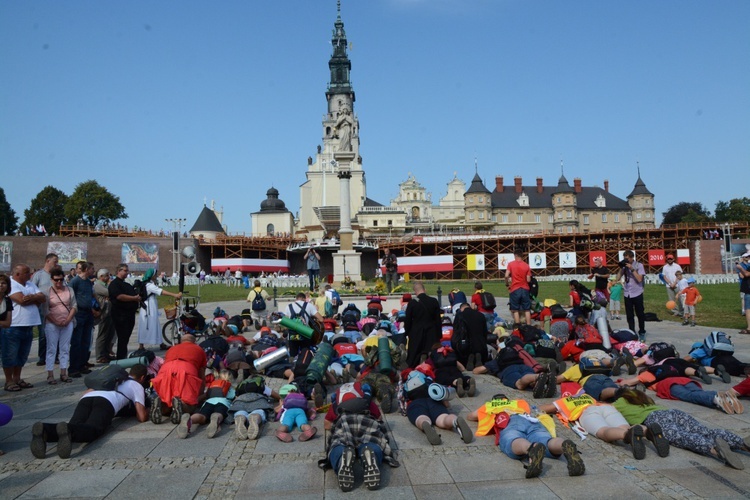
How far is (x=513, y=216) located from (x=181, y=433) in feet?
326

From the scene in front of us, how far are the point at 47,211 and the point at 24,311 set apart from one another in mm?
78307

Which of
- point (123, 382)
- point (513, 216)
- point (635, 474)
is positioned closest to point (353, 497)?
point (635, 474)

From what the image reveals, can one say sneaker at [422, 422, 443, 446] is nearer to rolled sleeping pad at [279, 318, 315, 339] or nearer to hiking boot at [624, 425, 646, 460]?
hiking boot at [624, 425, 646, 460]

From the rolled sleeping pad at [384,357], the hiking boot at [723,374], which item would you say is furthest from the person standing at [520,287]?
the rolled sleeping pad at [384,357]

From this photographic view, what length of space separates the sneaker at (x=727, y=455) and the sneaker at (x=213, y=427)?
4.82 meters

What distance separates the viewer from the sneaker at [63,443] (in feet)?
17.1

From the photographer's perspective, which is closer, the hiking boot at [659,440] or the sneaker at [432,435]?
the hiking boot at [659,440]

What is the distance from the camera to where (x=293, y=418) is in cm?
619

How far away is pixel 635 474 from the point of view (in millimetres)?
4645

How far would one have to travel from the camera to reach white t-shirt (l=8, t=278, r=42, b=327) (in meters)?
8.20

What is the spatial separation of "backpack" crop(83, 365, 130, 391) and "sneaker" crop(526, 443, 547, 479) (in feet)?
15.2

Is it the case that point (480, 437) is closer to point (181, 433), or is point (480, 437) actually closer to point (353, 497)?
point (353, 497)

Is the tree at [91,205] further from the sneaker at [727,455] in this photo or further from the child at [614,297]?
the sneaker at [727,455]

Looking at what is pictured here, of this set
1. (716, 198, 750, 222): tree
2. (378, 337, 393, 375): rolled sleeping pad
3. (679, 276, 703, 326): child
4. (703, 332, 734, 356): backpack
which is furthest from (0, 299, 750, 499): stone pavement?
(716, 198, 750, 222): tree
